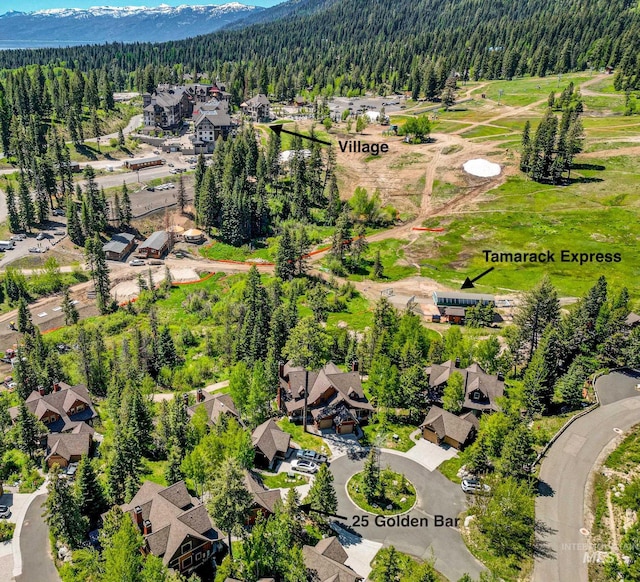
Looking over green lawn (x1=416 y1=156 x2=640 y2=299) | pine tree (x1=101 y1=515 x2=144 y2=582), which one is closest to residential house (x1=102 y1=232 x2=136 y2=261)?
green lawn (x1=416 y1=156 x2=640 y2=299)

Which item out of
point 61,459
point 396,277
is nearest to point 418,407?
point 61,459

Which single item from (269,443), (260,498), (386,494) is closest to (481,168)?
(269,443)

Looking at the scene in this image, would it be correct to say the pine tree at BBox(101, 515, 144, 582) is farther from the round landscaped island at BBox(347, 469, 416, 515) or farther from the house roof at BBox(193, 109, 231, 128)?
the house roof at BBox(193, 109, 231, 128)

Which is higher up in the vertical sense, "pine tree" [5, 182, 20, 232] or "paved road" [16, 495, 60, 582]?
"pine tree" [5, 182, 20, 232]

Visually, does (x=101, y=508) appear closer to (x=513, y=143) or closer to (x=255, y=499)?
→ (x=255, y=499)

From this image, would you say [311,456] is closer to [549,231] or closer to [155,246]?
[155,246]

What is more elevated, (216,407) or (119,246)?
(216,407)

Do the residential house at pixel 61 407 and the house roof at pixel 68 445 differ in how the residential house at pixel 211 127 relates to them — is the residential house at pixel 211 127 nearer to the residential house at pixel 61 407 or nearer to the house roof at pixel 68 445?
the residential house at pixel 61 407
